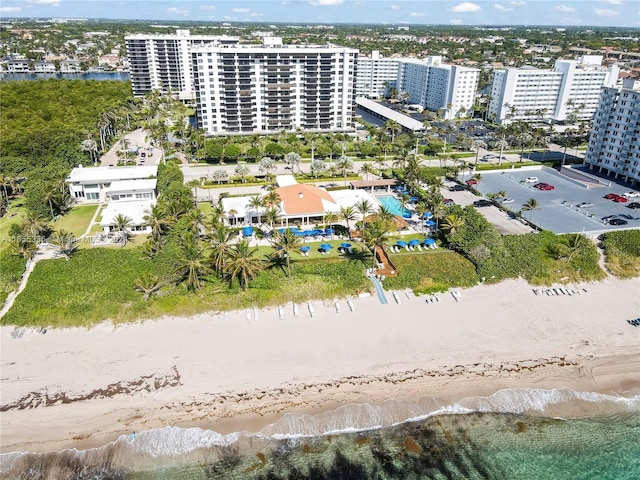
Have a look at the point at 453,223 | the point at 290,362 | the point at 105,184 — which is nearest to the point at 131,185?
the point at 105,184

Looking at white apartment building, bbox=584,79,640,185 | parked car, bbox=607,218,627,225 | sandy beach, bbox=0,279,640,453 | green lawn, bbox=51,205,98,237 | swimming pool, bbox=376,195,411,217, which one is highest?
white apartment building, bbox=584,79,640,185

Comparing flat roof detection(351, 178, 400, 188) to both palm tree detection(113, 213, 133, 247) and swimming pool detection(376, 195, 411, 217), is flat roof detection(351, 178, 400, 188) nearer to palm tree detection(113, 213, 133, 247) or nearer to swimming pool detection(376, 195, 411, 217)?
swimming pool detection(376, 195, 411, 217)

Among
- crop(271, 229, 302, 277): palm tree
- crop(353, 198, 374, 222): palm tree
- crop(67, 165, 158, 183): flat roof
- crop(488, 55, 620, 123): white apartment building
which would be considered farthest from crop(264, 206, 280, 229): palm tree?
crop(488, 55, 620, 123): white apartment building

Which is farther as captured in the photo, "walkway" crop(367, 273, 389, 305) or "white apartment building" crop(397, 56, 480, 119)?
"white apartment building" crop(397, 56, 480, 119)

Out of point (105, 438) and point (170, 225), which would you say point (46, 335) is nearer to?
point (105, 438)

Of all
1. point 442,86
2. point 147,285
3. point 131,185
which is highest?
point 442,86

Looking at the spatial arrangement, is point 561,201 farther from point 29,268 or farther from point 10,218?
point 10,218

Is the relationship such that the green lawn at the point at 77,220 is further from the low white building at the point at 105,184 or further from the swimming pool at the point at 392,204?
the swimming pool at the point at 392,204
